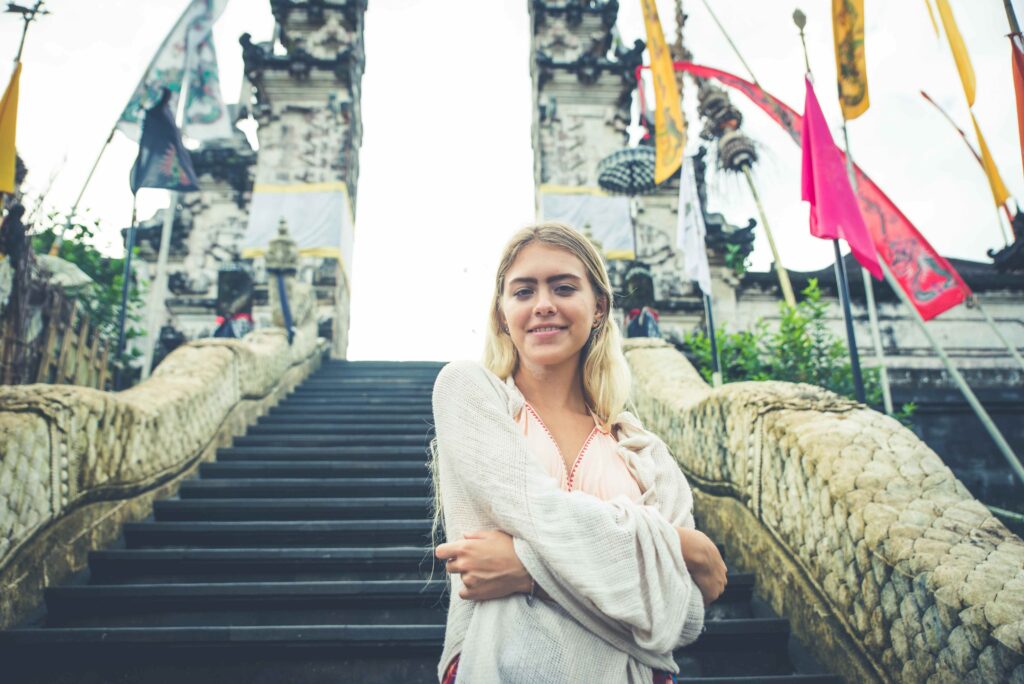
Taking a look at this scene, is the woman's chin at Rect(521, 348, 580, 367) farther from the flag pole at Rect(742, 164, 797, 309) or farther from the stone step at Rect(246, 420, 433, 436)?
the flag pole at Rect(742, 164, 797, 309)

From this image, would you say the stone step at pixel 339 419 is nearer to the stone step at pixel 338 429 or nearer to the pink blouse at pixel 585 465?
the stone step at pixel 338 429

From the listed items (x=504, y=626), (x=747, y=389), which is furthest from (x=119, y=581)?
(x=747, y=389)

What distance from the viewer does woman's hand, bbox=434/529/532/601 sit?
1.11 meters

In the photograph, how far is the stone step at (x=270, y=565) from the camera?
10.6ft

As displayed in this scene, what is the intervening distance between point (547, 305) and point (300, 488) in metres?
3.48

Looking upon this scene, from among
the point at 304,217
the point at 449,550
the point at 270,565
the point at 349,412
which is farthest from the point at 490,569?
the point at 304,217

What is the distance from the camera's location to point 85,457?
322 cm

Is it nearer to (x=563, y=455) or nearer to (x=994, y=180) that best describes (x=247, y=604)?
(x=563, y=455)

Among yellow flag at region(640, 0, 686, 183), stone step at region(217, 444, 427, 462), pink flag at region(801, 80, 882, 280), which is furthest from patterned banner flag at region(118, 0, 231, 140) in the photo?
pink flag at region(801, 80, 882, 280)

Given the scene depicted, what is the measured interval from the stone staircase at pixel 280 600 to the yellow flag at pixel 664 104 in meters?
5.67

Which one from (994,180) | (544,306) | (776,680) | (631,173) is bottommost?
(776,680)

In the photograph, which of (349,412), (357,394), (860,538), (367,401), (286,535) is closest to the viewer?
(860,538)

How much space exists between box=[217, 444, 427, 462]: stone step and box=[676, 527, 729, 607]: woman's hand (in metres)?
3.84

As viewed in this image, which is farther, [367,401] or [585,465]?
[367,401]
